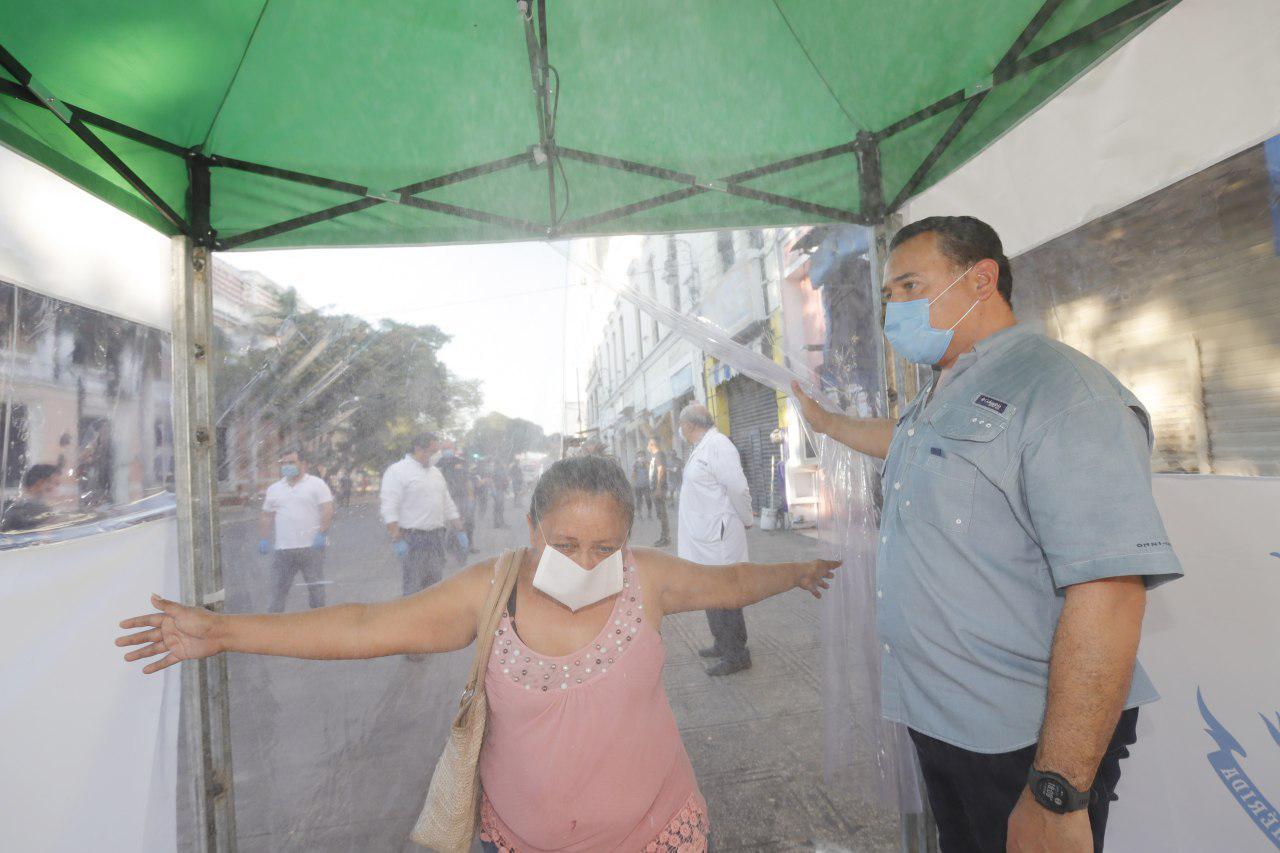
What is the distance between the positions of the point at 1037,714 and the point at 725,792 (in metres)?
2.19

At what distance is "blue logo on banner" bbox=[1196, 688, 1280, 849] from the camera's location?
166 centimetres

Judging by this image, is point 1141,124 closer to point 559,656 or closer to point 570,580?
point 570,580

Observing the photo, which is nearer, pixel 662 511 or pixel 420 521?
pixel 420 521

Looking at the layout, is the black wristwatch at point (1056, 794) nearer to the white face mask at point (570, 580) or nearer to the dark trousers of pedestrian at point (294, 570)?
the white face mask at point (570, 580)

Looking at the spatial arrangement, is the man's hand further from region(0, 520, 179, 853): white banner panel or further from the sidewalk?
region(0, 520, 179, 853): white banner panel

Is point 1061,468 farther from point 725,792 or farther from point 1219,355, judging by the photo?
point 725,792

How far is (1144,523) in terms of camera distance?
3.82 ft

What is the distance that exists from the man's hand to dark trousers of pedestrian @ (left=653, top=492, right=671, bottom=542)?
10.1ft

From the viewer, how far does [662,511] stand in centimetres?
440

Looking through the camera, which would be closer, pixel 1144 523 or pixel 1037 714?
pixel 1144 523

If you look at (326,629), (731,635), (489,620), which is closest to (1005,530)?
(489,620)

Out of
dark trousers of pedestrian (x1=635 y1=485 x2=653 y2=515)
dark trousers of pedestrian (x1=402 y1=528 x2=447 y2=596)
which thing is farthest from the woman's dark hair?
dark trousers of pedestrian (x1=635 y1=485 x2=653 y2=515)

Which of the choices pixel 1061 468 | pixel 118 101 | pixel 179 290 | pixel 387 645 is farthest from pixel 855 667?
pixel 118 101

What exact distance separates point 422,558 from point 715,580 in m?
1.56
